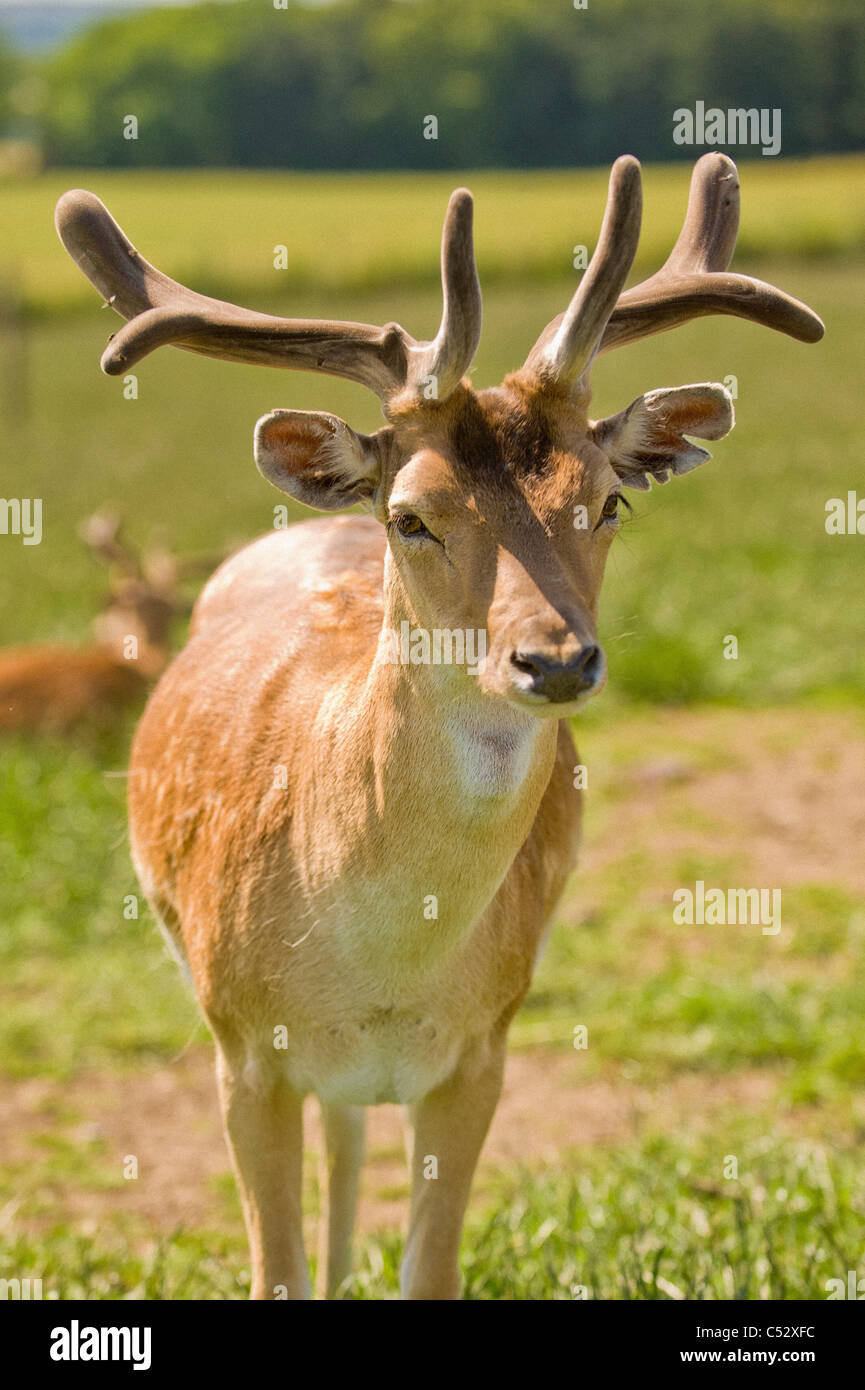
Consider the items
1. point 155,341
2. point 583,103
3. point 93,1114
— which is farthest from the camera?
point 583,103

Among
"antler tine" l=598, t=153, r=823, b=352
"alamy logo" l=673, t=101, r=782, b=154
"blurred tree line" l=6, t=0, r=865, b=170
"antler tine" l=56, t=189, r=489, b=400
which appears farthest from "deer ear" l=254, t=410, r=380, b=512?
"blurred tree line" l=6, t=0, r=865, b=170

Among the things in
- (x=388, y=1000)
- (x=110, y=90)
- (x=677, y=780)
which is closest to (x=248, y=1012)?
(x=388, y=1000)

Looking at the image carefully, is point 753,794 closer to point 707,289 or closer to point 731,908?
point 731,908

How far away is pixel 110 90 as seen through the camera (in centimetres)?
7588

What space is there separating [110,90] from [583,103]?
3631 centimetres

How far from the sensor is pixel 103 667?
9789mm

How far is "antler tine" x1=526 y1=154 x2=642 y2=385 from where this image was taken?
3.08m

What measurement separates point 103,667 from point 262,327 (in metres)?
6.60

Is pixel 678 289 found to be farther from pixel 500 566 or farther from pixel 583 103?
pixel 583 103

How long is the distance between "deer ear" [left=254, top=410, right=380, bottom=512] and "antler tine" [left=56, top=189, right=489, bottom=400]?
0.13 m

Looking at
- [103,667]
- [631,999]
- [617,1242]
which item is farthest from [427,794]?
[103,667]

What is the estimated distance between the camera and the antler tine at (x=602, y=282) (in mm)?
3080

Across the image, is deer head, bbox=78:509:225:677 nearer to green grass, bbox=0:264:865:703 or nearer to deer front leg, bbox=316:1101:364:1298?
green grass, bbox=0:264:865:703

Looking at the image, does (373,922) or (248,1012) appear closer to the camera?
(373,922)
